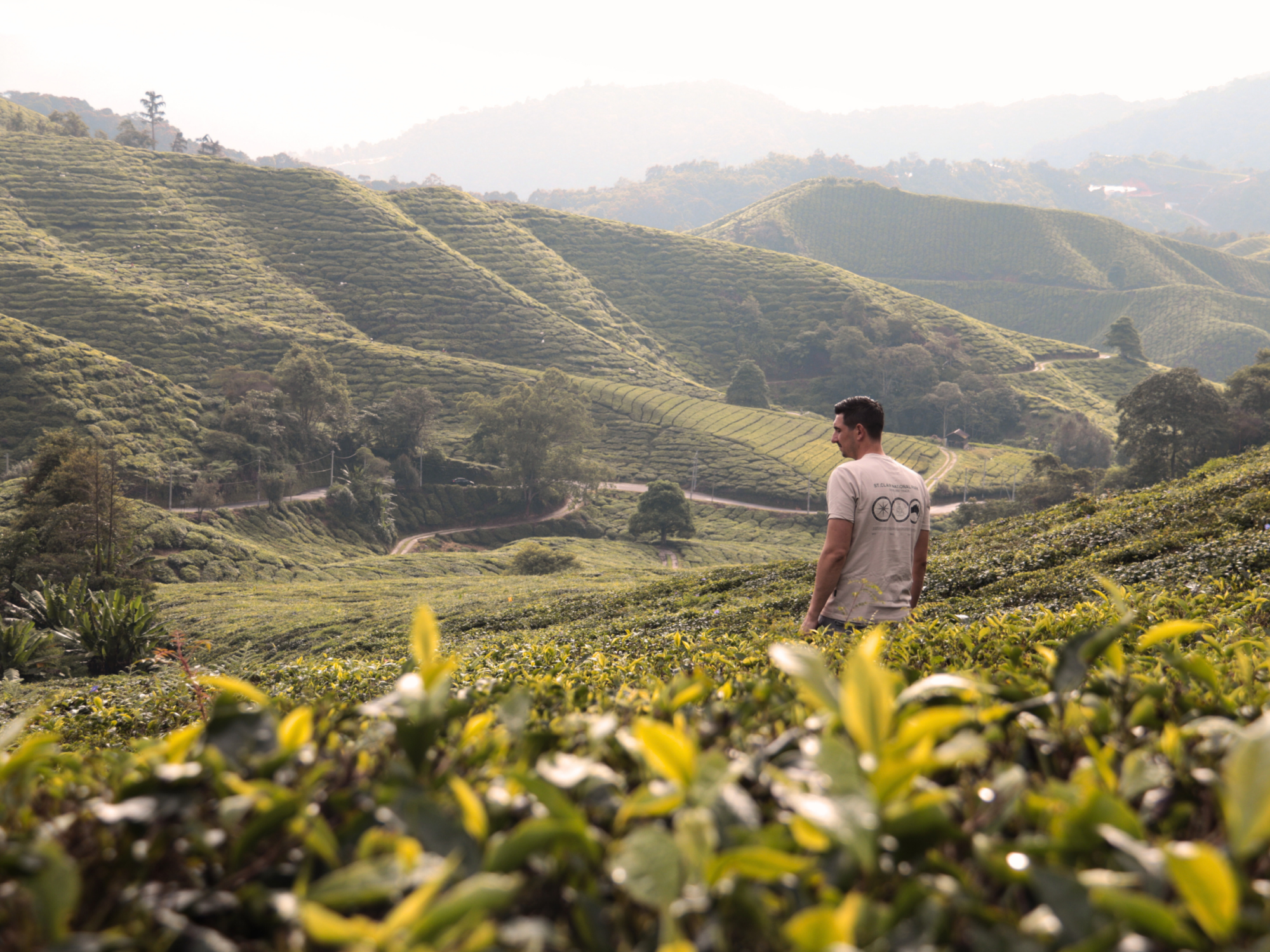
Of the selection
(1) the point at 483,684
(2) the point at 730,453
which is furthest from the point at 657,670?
(2) the point at 730,453

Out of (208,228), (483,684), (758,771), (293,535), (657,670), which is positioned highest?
(208,228)

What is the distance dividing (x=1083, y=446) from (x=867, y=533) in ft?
210

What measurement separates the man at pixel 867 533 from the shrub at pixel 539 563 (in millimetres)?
27054

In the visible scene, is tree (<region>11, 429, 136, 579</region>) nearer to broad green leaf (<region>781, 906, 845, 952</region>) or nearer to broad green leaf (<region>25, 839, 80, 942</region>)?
broad green leaf (<region>25, 839, 80, 942</region>)

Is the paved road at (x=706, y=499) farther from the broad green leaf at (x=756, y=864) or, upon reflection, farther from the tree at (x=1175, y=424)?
the broad green leaf at (x=756, y=864)

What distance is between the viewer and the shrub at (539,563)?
103ft

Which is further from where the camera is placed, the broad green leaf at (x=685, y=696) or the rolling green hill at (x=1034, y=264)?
the rolling green hill at (x=1034, y=264)

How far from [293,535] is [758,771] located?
134 feet

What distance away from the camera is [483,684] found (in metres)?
1.98

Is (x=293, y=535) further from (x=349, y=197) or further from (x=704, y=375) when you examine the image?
(x=349, y=197)

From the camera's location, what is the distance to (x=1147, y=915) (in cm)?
67

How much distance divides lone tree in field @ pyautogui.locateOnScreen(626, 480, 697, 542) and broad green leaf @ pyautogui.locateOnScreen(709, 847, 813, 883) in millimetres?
42890

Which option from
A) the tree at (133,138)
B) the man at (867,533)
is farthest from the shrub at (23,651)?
the tree at (133,138)

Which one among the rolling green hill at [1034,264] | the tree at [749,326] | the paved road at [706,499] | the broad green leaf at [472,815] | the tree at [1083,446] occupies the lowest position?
the paved road at [706,499]
